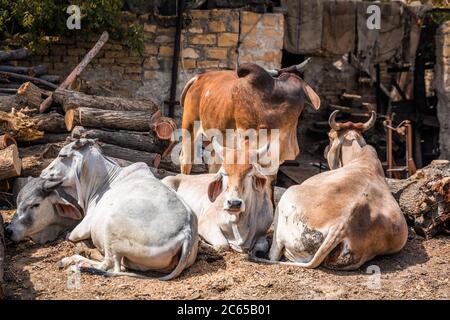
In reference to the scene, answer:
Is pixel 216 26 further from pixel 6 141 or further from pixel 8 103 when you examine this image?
pixel 6 141

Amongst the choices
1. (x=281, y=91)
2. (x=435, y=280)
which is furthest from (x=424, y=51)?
(x=435, y=280)

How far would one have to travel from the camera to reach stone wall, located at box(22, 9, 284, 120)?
37.5ft

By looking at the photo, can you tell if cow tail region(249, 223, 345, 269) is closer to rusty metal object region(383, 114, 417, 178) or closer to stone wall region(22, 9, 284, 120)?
rusty metal object region(383, 114, 417, 178)

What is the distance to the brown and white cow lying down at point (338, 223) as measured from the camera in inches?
233

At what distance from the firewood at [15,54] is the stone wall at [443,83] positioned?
21.9ft

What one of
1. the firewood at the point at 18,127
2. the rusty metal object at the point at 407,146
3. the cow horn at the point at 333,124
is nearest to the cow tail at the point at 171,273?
the cow horn at the point at 333,124

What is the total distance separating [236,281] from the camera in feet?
18.5

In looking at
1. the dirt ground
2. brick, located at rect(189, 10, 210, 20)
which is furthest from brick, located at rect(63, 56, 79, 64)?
the dirt ground

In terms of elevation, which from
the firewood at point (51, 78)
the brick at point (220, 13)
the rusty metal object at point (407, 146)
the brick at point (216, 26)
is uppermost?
the brick at point (220, 13)

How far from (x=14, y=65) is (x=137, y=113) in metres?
2.62

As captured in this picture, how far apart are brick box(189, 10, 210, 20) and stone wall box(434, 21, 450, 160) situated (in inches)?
154

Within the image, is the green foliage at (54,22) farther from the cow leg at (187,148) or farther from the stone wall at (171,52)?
the cow leg at (187,148)

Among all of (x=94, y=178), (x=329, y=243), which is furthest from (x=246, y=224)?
(x=94, y=178)

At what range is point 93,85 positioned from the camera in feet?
36.3
